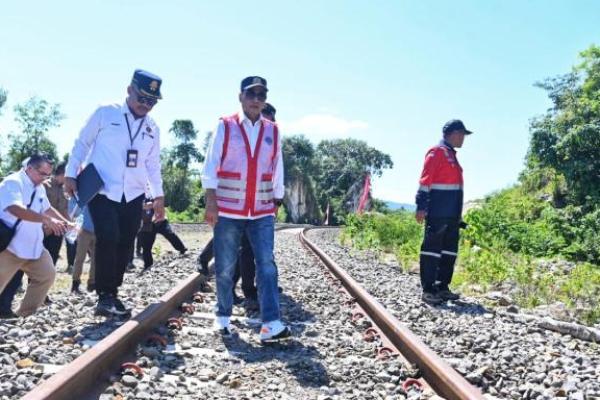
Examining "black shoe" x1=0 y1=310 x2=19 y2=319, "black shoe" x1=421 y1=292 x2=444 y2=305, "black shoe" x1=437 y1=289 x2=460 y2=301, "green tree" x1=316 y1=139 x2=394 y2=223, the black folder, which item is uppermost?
"green tree" x1=316 y1=139 x2=394 y2=223

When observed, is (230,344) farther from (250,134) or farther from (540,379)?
(540,379)

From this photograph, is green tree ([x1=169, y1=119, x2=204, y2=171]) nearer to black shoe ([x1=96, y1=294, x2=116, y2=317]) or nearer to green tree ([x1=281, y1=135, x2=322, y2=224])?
green tree ([x1=281, y1=135, x2=322, y2=224])

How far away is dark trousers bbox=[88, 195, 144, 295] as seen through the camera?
4598 mm

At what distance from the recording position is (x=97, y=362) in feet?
9.80

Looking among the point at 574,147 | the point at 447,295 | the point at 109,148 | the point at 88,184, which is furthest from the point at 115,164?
the point at 574,147

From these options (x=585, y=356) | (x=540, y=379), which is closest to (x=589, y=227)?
(x=585, y=356)

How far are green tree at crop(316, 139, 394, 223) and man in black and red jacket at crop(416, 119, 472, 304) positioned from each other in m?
54.5

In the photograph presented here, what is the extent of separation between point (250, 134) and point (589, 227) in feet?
35.5

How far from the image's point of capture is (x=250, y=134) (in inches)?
166

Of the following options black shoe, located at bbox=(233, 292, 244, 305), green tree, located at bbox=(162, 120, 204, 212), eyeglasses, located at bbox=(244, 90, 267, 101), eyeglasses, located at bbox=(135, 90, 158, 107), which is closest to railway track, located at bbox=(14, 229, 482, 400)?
black shoe, located at bbox=(233, 292, 244, 305)

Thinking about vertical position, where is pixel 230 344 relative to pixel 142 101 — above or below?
below

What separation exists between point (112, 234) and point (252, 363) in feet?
5.70

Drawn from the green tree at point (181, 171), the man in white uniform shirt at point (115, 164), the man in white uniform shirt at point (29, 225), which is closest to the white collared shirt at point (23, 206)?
the man in white uniform shirt at point (29, 225)

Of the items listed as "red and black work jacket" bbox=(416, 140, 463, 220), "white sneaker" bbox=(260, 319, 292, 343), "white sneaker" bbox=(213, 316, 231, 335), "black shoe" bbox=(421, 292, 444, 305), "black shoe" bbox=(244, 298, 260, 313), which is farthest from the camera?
"red and black work jacket" bbox=(416, 140, 463, 220)
